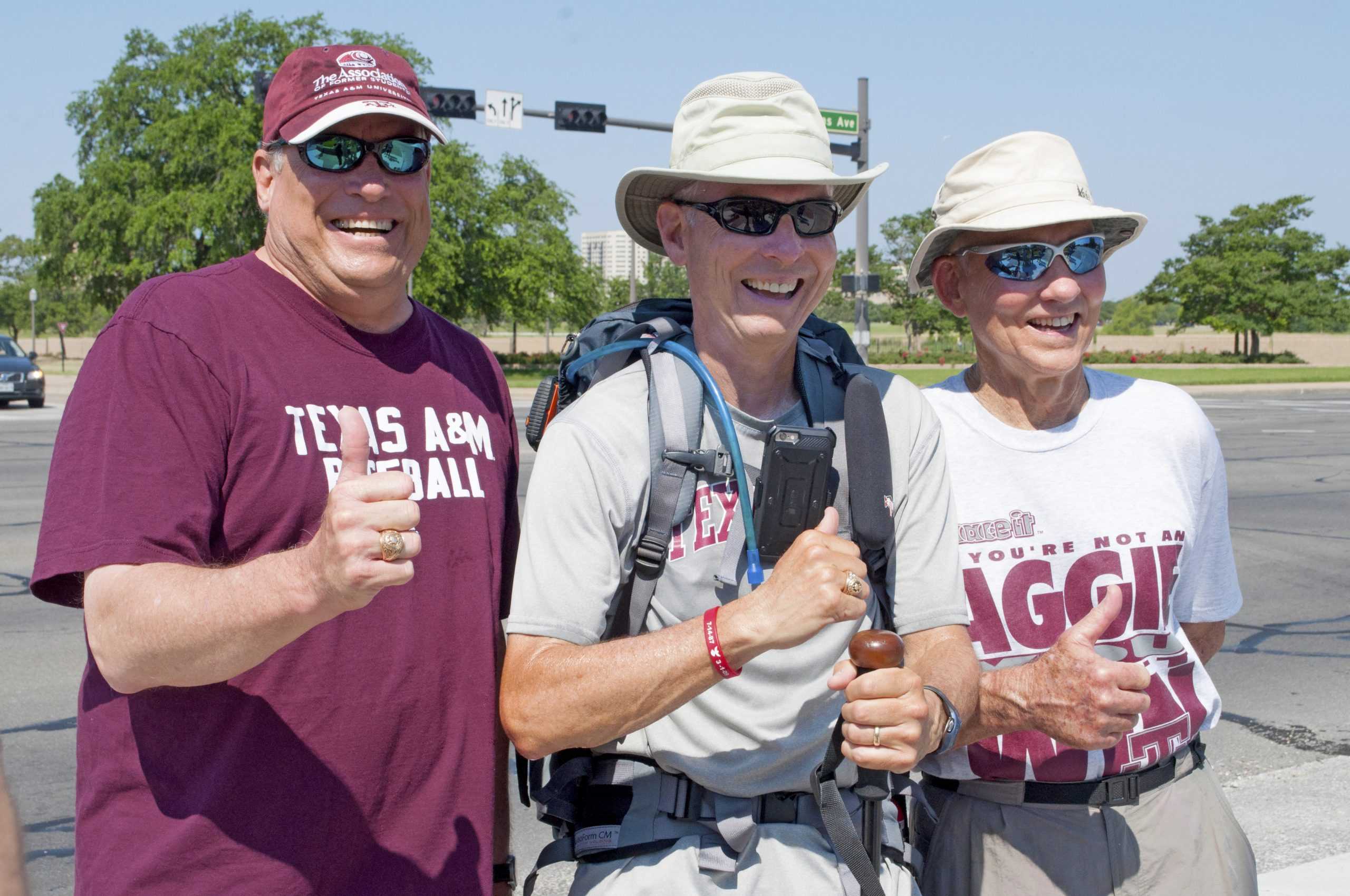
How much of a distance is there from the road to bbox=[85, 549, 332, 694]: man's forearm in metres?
0.33

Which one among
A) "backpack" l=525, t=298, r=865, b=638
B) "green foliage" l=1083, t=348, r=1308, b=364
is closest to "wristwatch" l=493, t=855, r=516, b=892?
"backpack" l=525, t=298, r=865, b=638

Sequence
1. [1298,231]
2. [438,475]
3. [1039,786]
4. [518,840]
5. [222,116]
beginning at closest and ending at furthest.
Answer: [438,475]
[1039,786]
[518,840]
[222,116]
[1298,231]

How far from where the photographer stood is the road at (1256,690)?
13.6 feet

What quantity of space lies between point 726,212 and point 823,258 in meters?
0.20

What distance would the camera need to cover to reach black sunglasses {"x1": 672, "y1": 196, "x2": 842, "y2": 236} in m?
2.29

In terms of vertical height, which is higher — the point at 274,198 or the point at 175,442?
the point at 274,198

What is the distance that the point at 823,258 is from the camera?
231 cm

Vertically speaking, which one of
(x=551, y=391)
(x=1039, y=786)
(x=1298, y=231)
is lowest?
(x=1039, y=786)

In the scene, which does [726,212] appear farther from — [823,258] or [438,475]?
[438,475]

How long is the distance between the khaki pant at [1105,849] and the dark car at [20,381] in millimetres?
26437

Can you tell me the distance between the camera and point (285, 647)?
6.73 ft

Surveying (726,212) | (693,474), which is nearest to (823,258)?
(726,212)

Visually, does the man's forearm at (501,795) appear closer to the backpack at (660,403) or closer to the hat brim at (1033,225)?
the backpack at (660,403)

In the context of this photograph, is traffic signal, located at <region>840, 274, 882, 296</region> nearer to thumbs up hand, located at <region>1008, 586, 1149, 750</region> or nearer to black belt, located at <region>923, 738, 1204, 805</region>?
black belt, located at <region>923, 738, 1204, 805</region>
